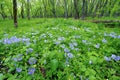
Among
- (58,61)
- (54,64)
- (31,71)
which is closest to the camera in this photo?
(31,71)

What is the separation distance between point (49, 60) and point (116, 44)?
7.64 ft

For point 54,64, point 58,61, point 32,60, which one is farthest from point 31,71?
point 58,61

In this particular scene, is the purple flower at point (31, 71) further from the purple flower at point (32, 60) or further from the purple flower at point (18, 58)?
the purple flower at point (18, 58)

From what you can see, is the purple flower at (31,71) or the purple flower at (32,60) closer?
the purple flower at (31,71)

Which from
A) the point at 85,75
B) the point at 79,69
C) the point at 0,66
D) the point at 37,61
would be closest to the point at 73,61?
the point at 79,69

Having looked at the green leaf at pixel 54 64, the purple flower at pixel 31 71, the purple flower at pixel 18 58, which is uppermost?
the purple flower at pixel 18 58

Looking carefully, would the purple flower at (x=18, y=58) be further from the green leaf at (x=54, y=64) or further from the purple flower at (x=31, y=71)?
the green leaf at (x=54, y=64)

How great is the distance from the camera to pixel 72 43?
383cm

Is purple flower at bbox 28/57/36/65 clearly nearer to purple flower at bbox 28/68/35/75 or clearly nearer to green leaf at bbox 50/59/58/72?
purple flower at bbox 28/68/35/75

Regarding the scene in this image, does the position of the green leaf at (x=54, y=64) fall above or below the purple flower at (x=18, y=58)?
below

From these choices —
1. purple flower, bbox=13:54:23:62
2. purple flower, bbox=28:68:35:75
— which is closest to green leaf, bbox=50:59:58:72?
purple flower, bbox=28:68:35:75

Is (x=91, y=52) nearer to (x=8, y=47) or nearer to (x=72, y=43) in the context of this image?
(x=72, y=43)

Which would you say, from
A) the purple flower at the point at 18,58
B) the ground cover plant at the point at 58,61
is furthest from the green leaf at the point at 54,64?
the purple flower at the point at 18,58

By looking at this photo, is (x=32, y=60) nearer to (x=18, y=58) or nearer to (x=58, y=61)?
(x=18, y=58)
